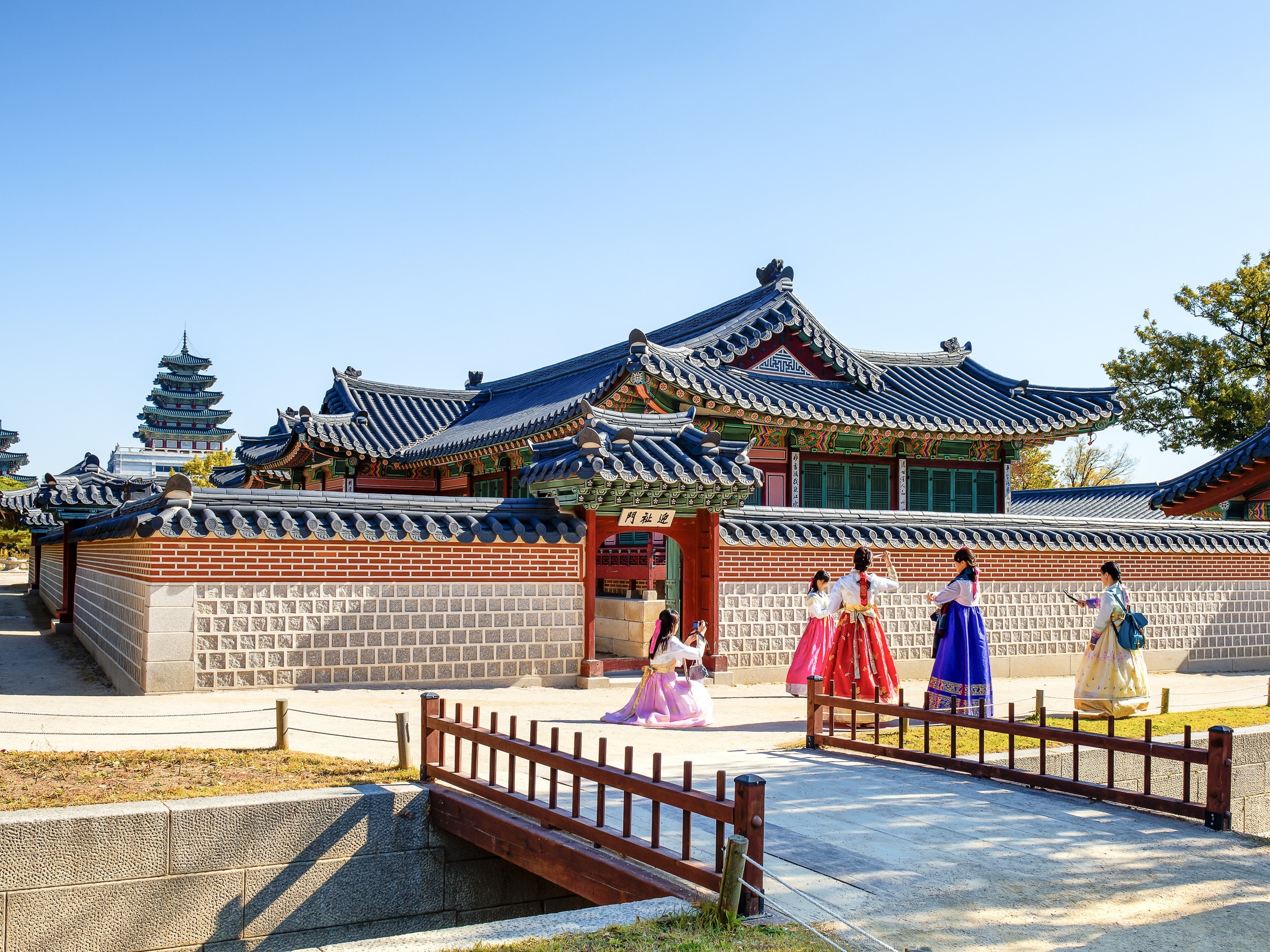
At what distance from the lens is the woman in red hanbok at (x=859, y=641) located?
35.2 ft

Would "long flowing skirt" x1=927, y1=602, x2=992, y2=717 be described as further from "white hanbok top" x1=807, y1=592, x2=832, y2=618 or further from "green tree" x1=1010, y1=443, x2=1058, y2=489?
"green tree" x1=1010, y1=443, x2=1058, y2=489

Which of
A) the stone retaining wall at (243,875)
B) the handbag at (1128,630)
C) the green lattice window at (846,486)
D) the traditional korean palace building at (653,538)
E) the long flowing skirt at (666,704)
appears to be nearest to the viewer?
the stone retaining wall at (243,875)

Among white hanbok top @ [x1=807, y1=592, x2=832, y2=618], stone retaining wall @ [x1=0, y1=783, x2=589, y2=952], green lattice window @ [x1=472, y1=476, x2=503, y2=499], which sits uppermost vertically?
green lattice window @ [x1=472, y1=476, x2=503, y2=499]


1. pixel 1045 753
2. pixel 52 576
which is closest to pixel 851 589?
pixel 1045 753

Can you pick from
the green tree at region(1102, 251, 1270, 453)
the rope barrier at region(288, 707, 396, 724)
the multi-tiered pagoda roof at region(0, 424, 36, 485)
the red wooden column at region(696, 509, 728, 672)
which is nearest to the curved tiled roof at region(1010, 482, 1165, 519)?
the green tree at region(1102, 251, 1270, 453)

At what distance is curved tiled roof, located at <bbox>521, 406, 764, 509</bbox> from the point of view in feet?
42.4

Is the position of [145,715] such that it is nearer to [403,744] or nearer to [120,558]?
[403,744]

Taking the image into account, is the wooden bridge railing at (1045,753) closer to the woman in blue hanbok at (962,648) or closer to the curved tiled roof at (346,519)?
the woman in blue hanbok at (962,648)

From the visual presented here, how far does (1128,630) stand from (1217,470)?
321 inches

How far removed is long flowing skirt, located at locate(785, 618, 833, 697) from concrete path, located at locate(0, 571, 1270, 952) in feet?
1.65

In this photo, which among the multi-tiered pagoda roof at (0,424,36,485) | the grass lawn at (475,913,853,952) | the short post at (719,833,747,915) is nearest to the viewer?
the grass lawn at (475,913,853,952)

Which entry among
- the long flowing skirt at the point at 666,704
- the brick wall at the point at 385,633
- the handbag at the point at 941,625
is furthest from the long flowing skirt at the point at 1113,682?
the brick wall at the point at 385,633

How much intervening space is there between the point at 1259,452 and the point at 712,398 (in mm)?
8729

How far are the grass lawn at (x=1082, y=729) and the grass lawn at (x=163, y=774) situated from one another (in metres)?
3.96
